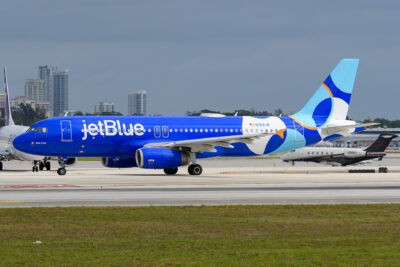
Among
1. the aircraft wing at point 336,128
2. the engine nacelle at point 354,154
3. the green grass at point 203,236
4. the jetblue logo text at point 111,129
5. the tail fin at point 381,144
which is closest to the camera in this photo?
the green grass at point 203,236

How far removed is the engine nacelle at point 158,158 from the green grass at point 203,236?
23.3 meters

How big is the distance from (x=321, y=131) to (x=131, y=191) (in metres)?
27.1

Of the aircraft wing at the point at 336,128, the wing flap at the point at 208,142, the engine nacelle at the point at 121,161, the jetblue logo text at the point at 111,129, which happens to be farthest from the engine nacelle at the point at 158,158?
the aircraft wing at the point at 336,128

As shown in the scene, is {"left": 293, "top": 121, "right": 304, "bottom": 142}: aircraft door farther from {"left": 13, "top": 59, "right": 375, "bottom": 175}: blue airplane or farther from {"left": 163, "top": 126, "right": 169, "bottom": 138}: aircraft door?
{"left": 163, "top": 126, "right": 169, "bottom": 138}: aircraft door

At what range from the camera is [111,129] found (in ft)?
171

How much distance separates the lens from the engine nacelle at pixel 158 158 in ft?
163

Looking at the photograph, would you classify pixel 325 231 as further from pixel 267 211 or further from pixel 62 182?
pixel 62 182

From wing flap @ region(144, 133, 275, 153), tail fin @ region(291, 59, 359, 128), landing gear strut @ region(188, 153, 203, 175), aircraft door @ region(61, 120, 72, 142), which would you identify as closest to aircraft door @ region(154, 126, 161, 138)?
wing flap @ region(144, 133, 275, 153)

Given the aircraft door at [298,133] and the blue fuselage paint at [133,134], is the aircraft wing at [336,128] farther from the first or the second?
the aircraft door at [298,133]

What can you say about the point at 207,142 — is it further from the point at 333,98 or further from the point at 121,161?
the point at 333,98

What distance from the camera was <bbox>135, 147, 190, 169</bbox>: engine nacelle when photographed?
4966 centimetres

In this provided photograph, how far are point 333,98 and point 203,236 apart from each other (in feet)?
139

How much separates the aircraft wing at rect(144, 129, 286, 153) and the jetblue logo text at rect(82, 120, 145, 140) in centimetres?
146

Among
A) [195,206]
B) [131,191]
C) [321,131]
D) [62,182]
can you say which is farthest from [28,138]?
[195,206]
